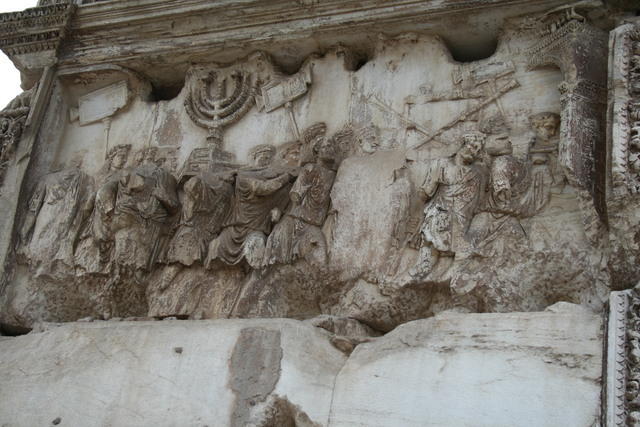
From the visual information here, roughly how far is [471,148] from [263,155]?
168 cm

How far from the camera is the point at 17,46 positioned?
8.84m

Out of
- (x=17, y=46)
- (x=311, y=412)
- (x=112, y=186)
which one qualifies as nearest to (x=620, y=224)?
(x=311, y=412)

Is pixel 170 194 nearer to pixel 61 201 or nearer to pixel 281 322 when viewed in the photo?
pixel 61 201

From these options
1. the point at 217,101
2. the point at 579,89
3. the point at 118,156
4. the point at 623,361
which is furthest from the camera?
the point at 118,156

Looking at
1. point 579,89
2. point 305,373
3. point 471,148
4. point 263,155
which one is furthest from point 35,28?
point 579,89

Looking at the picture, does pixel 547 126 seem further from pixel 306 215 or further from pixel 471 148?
pixel 306 215

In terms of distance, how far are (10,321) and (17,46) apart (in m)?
2.45

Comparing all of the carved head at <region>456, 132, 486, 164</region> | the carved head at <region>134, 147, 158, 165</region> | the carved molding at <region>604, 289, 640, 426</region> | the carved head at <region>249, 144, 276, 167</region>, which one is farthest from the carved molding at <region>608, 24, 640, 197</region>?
the carved head at <region>134, 147, 158, 165</region>

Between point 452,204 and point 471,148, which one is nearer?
point 452,204

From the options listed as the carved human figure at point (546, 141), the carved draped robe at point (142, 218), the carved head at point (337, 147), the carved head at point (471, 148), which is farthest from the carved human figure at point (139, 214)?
the carved human figure at point (546, 141)

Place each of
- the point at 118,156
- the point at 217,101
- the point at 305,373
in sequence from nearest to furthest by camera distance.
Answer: the point at 305,373 → the point at 217,101 → the point at 118,156

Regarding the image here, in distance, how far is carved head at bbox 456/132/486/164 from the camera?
6.89 m

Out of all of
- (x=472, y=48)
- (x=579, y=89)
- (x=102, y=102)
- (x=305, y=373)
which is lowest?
(x=305, y=373)

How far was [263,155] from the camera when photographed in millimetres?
7781
